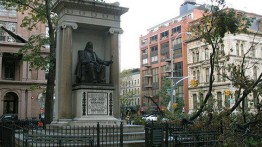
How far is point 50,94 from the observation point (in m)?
22.3

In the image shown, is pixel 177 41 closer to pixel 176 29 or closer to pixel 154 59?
pixel 176 29

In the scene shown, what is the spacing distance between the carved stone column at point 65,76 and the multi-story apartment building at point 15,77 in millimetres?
35278

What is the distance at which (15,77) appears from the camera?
49250 mm

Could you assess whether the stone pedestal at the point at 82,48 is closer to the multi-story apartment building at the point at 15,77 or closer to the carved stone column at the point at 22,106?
the multi-story apartment building at the point at 15,77

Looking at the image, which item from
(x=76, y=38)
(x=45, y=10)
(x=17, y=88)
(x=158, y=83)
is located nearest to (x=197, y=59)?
(x=158, y=83)

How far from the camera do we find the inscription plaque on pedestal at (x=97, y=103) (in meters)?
12.9

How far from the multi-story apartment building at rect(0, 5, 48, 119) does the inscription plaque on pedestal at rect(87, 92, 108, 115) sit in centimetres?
3602

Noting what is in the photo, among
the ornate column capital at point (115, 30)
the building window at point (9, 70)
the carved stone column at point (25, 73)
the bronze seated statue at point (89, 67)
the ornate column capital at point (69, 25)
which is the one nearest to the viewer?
the bronze seated statue at point (89, 67)

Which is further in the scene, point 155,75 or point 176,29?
point 155,75

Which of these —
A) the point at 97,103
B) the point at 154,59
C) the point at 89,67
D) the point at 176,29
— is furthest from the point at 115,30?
the point at 154,59

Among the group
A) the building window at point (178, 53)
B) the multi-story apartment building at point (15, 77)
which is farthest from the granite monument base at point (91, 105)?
the building window at point (178, 53)

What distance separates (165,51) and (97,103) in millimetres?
70688

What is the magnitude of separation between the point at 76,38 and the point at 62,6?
57.5 inches

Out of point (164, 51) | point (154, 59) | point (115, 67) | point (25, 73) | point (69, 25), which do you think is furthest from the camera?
point (154, 59)
